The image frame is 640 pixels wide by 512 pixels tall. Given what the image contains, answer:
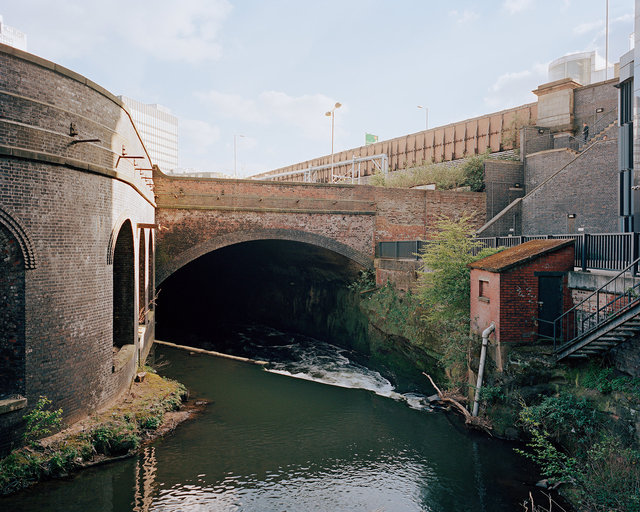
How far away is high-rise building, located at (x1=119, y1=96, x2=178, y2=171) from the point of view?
93375mm

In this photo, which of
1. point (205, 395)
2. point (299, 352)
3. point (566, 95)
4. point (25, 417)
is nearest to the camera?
point (25, 417)

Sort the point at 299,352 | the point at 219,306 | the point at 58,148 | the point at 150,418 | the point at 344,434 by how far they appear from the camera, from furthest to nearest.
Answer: the point at 219,306 → the point at 299,352 → the point at 344,434 → the point at 150,418 → the point at 58,148

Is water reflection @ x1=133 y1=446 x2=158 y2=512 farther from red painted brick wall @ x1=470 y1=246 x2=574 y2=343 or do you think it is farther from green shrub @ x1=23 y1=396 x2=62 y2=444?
red painted brick wall @ x1=470 y1=246 x2=574 y2=343

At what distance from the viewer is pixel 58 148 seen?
335 inches

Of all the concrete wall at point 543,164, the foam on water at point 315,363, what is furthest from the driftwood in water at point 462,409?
the concrete wall at point 543,164

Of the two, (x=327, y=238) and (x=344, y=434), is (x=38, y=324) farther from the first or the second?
(x=327, y=238)

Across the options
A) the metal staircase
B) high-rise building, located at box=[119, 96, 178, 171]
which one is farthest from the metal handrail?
high-rise building, located at box=[119, 96, 178, 171]

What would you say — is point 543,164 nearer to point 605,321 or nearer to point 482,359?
point 482,359

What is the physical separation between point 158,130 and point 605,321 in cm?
10235

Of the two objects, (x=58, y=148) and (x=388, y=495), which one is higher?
(x=58, y=148)

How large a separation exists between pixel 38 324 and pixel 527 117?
25.9 metres

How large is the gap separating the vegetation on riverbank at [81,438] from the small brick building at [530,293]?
8.00m

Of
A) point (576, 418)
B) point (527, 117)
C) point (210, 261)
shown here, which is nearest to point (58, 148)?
point (576, 418)

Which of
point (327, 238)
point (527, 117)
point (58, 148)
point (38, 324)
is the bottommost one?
point (38, 324)
